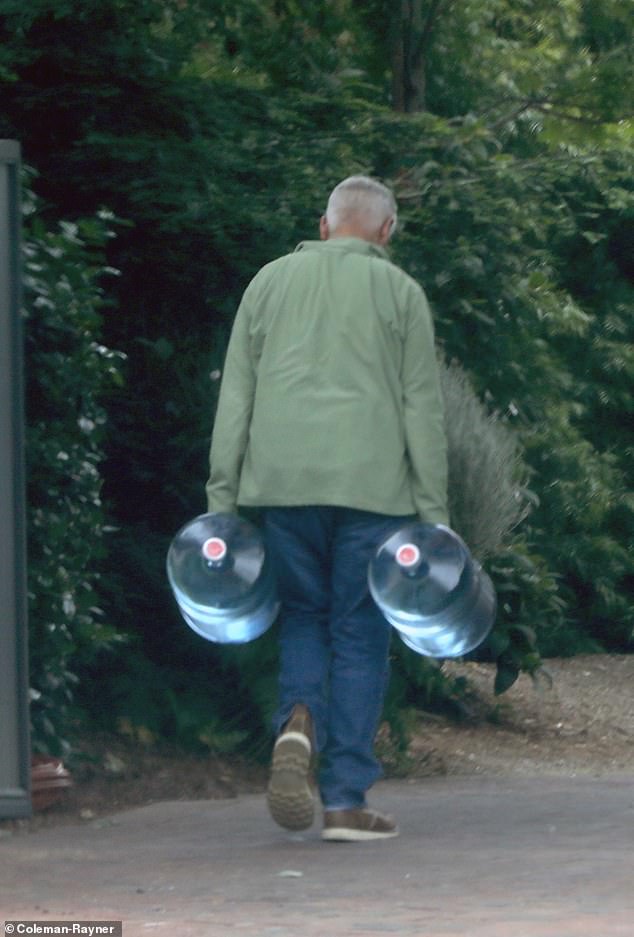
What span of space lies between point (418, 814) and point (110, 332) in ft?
8.55

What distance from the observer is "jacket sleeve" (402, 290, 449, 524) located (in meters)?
5.50

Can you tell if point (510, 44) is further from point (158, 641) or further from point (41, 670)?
point (41, 670)

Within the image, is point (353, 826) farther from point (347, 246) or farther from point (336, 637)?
point (347, 246)

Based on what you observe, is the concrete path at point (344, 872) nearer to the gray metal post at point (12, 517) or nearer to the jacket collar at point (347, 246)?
the gray metal post at point (12, 517)

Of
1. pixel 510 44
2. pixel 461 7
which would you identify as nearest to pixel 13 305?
pixel 461 7

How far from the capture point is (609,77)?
11344 millimetres

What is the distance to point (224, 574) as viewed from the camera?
561 cm

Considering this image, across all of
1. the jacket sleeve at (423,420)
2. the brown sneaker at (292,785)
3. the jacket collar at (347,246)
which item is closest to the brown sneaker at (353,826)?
the brown sneaker at (292,785)

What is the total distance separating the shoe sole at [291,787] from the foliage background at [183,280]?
1037 millimetres

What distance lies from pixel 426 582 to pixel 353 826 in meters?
0.73

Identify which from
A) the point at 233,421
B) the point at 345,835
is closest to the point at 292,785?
the point at 345,835

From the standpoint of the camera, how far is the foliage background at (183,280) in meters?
6.23

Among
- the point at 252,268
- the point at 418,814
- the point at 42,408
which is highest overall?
the point at 252,268

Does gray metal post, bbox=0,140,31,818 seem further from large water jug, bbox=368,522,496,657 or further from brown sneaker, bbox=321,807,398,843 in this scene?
large water jug, bbox=368,522,496,657
